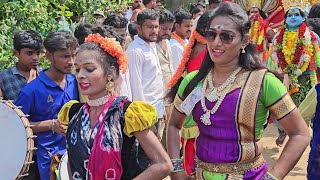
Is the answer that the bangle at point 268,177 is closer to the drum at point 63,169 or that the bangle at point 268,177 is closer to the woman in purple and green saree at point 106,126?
the woman in purple and green saree at point 106,126

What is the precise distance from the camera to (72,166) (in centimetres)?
273

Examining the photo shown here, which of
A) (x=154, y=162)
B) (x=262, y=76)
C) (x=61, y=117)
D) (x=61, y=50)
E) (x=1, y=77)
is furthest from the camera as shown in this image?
(x=1, y=77)

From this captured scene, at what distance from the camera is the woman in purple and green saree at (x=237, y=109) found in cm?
266

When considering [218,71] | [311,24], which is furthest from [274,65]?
[218,71]

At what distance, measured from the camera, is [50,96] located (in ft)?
12.7

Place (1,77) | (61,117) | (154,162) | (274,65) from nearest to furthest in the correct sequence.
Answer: (154,162) < (61,117) < (1,77) < (274,65)

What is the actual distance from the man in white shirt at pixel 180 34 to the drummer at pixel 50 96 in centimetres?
265

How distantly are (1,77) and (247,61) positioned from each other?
229 cm

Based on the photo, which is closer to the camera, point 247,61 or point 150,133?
point 150,133

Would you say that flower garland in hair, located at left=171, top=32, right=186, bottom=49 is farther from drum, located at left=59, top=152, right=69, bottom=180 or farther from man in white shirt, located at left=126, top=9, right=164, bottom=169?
drum, located at left=59, top=152, right=69, bottom=180

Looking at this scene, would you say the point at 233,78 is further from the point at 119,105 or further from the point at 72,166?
the point at 72,166

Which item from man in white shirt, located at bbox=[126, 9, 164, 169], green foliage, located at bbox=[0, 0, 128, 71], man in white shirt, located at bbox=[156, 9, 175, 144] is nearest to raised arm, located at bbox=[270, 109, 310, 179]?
man in white shirt, located at bbox=[126, 9, 164, 169]

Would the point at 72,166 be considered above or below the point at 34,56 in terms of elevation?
below

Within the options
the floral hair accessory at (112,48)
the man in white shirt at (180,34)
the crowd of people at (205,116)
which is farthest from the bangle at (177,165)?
the man in white shirt at (180,34)
